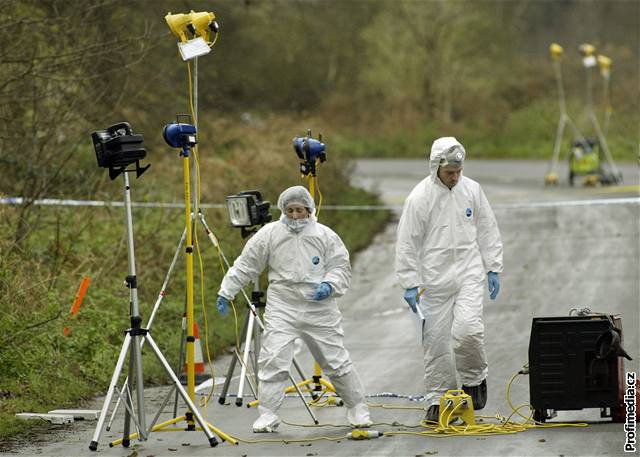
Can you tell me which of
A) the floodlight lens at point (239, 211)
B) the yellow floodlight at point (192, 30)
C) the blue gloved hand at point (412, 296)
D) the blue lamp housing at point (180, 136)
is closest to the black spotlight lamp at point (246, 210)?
the floodlight lens at point (239, 211)

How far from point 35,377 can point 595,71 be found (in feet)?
119

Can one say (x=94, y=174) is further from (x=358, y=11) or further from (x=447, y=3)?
(x=358, y=11)

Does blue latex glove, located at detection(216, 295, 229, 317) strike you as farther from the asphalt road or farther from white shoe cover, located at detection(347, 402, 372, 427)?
white shoe cover, located at detection(347, 402, 372, 427)

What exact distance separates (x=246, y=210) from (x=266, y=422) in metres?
2.13

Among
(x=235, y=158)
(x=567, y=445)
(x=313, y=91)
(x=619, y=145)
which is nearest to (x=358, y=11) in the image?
(x=313, y=91)

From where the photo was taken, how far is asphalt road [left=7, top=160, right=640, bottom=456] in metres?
8.98

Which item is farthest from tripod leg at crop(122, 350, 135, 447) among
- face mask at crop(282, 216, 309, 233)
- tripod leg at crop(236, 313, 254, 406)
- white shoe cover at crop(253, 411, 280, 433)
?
face mask at crop(282, 216, 309, 233)

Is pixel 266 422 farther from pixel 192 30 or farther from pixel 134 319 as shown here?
pixel 192 30

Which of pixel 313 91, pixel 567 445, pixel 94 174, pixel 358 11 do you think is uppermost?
pixel 358 11

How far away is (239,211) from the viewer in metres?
10.9

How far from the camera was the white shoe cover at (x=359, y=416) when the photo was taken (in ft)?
31.3

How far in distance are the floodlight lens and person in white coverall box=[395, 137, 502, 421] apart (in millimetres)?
1535

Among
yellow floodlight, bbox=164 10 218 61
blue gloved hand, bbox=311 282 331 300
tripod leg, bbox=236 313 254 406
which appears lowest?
tripod leg, bbox=236 313 254 406

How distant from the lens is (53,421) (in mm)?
10273
